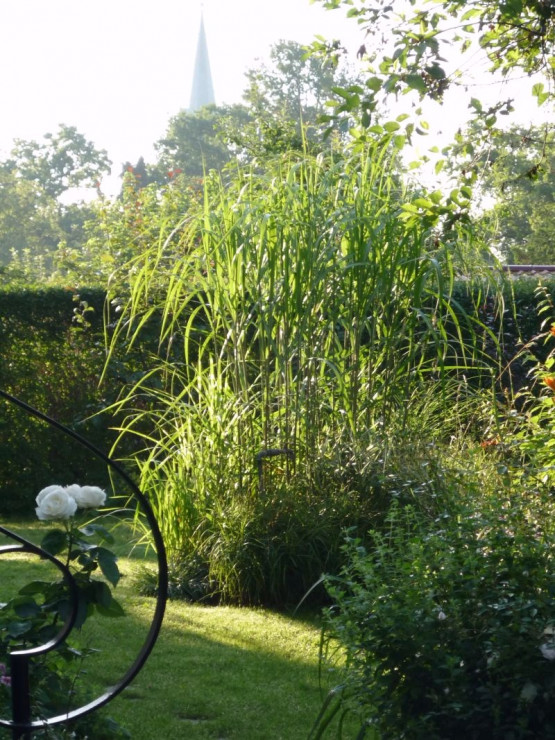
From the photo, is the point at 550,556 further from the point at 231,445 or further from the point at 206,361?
the point at 206,361

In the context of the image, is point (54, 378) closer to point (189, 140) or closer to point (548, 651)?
point (548, 651)

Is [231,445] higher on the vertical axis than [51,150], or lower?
lower

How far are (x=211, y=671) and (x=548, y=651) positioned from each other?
2081 mm

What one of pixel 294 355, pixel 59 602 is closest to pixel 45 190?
pixel 294 355

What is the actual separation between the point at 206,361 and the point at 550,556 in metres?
4.93

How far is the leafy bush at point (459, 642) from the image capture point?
211cm

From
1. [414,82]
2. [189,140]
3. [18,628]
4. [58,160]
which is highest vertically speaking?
[189,140]

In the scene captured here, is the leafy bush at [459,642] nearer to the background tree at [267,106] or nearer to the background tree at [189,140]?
the background tree at [267,106]

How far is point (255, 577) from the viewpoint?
459 centimetres

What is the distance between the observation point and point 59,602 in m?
2.62

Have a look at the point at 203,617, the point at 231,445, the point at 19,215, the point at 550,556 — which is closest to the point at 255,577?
the point at 203,617

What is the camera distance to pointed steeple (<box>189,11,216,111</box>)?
9869 centimetres

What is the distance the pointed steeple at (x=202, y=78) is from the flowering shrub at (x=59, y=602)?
99733 mm

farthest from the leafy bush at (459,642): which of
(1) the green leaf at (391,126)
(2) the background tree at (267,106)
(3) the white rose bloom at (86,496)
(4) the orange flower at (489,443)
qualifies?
(2) the background tree at (267,106)
